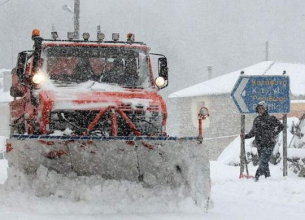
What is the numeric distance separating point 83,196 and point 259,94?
556 centimetres

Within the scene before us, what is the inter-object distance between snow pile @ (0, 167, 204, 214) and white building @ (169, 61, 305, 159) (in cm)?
2299

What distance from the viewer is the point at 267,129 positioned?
10.1 m

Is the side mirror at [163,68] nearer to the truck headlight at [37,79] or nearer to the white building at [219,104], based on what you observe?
the truck headlight at [37,79]

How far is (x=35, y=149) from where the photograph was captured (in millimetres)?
6152

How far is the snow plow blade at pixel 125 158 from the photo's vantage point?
20.2 feet

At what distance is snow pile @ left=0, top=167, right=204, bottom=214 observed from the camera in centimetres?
604

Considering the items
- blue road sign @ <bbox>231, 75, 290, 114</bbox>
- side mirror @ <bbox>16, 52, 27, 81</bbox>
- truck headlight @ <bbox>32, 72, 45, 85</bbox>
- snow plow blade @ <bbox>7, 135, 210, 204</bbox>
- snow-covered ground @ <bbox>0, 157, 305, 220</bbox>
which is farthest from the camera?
blue road sign @ <bbox>231, 75, 290, 114</bbox>

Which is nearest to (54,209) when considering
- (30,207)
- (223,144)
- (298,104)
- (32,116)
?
(30,207)

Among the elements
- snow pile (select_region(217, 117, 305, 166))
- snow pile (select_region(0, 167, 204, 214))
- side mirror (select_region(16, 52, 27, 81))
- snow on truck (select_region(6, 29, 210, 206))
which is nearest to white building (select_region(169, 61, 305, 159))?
snow pile (select_region(217, 117, 305, 166))

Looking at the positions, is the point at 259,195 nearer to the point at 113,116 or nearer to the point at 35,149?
the point at 113,116

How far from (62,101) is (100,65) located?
132 centimetres

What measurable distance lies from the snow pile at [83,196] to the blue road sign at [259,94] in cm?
480

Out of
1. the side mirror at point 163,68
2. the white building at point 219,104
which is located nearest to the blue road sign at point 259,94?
the side mirror at point 163,68

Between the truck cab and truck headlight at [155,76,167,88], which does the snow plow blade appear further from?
truck headlight at [155,76,167,88]
